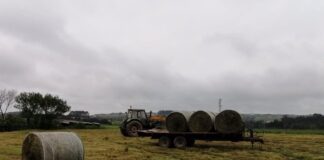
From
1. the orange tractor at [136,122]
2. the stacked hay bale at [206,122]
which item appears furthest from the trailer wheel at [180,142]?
the orange tractor at [136,122]

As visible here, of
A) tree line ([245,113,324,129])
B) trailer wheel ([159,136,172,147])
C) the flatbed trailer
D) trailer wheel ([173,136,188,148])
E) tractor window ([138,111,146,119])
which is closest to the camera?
the flatbed trailer

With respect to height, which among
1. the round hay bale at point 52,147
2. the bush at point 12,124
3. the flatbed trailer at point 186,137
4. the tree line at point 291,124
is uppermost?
the tree line at point 291,124

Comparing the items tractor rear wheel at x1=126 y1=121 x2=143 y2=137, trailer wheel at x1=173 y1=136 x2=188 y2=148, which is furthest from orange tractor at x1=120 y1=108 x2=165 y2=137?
trailer wheel at x1=173 y1=136 x2=188 y2=148

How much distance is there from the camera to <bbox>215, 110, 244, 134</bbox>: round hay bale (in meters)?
24.0

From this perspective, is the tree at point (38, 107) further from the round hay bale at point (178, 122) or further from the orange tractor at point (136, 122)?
the round hay bale at point (178, 122)

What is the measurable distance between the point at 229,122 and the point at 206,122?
1328mm

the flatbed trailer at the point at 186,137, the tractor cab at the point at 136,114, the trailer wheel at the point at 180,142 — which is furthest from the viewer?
the tractor cab at the point at 136,114

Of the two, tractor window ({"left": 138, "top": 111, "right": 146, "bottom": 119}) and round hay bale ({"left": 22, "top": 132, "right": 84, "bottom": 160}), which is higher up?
tractor window ({"left": 138, "top": 111, "right": 146, "bottom": 119})

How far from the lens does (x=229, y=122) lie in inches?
953

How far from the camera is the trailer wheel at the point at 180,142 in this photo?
82.8 ft

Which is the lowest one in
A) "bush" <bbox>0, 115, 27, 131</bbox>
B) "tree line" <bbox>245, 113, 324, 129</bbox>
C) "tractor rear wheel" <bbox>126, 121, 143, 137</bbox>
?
"tractor rear wheel" <bbox>126, 121, 143, 137</bbox>

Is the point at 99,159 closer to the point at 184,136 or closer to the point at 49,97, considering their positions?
the point at 184,136

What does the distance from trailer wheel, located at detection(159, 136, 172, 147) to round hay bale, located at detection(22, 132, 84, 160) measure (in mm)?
11429

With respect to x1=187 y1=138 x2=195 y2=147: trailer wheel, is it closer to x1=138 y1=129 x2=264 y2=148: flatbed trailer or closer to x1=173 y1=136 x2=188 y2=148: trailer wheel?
x1=138 y1=129 x2=264 y2=148: flatbed trailer
